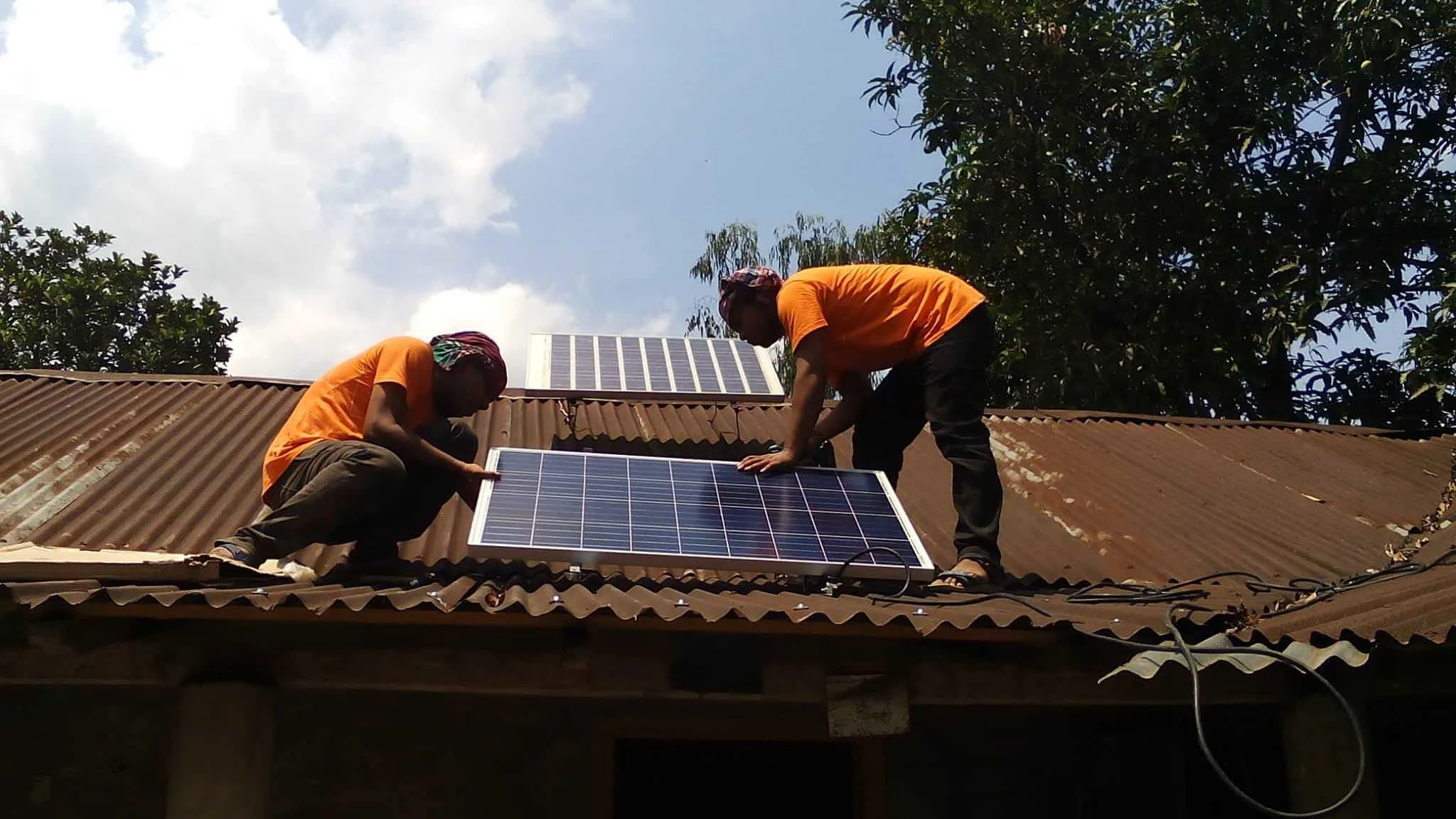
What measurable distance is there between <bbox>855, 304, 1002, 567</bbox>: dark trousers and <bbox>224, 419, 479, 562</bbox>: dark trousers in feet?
6.57

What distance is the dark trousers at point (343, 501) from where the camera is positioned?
4355 millimetres

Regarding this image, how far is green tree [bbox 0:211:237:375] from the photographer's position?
18094 mm

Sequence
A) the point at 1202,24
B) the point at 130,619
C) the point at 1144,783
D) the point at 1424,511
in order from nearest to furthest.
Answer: the point at 130,619 → the point at 1144,783 → the point at 1424,511 → the point at 1202,24

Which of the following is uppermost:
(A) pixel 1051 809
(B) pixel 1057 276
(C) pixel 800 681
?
(B) pixel 1057 276

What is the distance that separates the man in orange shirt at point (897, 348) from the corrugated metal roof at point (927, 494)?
0.51 m

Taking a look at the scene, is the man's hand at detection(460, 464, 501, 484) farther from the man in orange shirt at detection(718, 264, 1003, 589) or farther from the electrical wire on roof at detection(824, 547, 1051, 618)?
the electrical wire on roof at detection(824, 547, 1051, 618)

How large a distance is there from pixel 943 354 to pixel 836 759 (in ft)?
6.70

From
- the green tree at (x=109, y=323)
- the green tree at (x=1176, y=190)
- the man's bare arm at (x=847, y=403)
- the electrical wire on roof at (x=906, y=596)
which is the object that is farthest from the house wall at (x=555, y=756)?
the green tree at (x=109, y=323)

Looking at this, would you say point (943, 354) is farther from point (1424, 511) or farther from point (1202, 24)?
point (1202, 24)

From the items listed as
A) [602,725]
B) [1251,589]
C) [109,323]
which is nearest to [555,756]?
[602,725]

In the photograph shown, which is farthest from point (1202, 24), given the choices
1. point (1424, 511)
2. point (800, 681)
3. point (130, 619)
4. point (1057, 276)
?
point (130, 619)

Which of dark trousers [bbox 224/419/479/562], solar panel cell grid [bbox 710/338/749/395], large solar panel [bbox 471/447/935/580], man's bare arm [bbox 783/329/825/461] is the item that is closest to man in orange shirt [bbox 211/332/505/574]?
dark trousers [bbox 224/419/479/562]

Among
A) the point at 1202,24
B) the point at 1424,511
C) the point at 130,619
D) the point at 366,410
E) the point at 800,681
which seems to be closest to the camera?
the point at 130,619

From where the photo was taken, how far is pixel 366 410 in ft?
15.6
